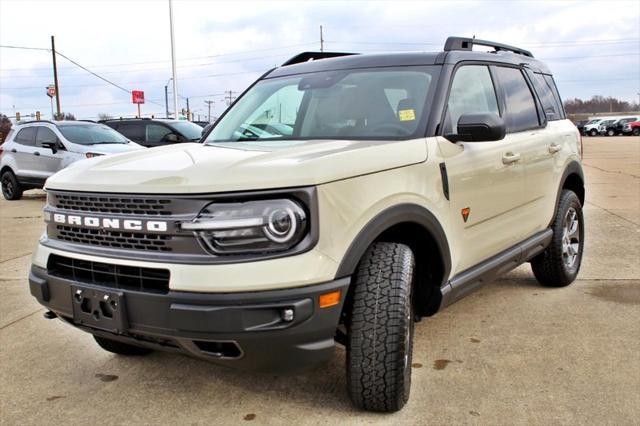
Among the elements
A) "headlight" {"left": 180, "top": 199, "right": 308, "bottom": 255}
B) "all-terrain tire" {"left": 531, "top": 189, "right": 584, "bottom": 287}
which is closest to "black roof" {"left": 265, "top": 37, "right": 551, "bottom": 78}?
"all-terrain tire" {"left": 531, "top": 189, "right": 584, "bottom": 287}

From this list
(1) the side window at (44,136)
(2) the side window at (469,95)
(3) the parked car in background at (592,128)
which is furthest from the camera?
(3) the parked car in background at (592,128)

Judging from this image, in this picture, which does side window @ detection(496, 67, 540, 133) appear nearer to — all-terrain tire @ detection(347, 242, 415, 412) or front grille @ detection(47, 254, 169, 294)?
all-terrain tire @ detection(347, 242, 415, 412)

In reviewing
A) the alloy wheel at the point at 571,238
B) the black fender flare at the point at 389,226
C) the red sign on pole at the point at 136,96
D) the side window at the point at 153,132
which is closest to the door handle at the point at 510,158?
the black fender flare at the point at 389,226

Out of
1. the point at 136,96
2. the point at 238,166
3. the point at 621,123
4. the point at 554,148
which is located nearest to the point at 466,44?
the point at 554,148

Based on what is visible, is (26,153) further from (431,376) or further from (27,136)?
(431,376)

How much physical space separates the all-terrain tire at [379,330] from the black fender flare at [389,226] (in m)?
0.12

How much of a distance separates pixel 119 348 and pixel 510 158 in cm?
270

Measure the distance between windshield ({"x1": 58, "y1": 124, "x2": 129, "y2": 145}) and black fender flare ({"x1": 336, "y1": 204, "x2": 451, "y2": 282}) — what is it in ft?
33.4

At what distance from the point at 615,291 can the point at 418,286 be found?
7.82 ft

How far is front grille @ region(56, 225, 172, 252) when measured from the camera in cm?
252

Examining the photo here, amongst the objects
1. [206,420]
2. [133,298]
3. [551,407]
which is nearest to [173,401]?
[206,420]

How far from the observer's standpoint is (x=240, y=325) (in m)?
2.37

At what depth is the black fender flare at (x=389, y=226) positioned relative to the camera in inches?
101

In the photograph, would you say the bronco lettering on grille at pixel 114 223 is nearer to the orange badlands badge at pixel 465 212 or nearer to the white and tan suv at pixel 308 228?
the white and tan suv at pixel 308 228
